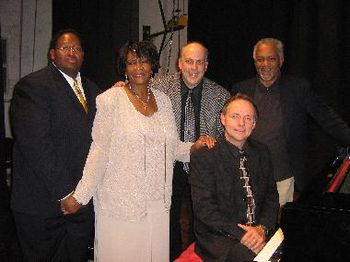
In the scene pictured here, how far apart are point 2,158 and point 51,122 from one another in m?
1.32

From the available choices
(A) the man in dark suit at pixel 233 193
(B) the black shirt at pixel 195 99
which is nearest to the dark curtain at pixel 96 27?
(B) the black shirt at pixel 195 99

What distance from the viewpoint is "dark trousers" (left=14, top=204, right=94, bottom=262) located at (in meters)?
2.40

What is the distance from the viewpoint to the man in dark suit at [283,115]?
2906 millimetres

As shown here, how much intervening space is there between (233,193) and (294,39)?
9.18ft

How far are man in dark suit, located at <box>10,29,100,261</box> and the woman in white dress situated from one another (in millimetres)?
198

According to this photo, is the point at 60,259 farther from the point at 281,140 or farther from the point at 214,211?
the point at 281,140

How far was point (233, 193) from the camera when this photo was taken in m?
2.10

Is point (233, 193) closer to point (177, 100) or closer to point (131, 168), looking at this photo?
point (131, 168)

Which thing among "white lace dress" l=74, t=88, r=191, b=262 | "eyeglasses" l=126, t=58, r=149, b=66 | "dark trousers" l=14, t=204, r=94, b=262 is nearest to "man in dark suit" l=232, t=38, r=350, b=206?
"white lace dress" l=74, t=88, r=191, b=262

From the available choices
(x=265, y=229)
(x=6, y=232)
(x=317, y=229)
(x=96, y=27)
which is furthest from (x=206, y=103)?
(x=96, y=27)

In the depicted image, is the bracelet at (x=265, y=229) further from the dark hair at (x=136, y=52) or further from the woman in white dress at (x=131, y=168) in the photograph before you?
the dark hair at (x=136, y=52)

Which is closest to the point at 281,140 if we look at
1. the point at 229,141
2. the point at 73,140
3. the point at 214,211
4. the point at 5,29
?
the point at 229,141

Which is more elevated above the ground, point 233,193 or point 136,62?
point 136,62

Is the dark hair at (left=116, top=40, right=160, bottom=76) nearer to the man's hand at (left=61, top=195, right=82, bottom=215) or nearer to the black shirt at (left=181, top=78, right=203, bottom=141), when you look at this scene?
the black shirt at (left=181, top=78, right=203, bottom=141)
